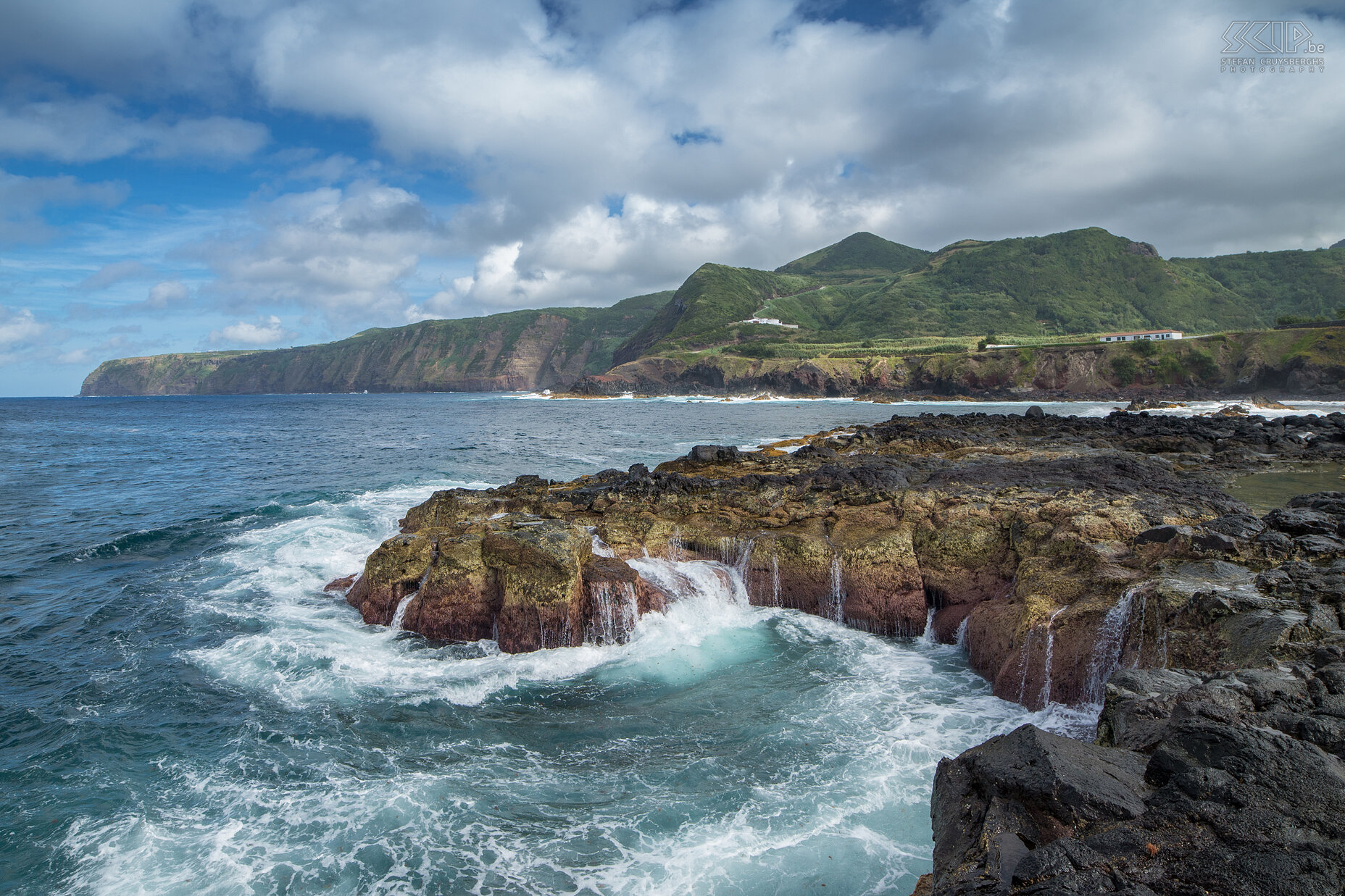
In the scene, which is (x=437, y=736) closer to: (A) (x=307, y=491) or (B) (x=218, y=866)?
(B) (x=218, y=866)

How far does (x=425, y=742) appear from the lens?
1073 cm

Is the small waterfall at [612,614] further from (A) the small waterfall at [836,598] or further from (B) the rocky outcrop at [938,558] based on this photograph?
(A) the small waterfall at [836,598]

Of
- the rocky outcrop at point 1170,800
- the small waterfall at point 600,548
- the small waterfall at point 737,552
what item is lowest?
the small waterfall at point 737,552

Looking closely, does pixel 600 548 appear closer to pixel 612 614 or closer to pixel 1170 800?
pixel 612 614

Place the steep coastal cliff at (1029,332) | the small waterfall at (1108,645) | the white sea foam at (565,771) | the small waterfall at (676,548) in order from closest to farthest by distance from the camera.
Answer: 1. the white sea foam at (565,771)
2. the small waterfall at (1108,645)
3. the small waterfall at (676,548)
4. the steep coastal cliff at (1029,332)

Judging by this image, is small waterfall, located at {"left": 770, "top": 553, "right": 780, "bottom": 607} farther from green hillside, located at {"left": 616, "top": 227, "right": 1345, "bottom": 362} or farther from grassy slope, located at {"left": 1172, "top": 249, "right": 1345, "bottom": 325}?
grassy slope, located at {"left": 1172, "top": 249, "right": 1345, "bottom": 325}

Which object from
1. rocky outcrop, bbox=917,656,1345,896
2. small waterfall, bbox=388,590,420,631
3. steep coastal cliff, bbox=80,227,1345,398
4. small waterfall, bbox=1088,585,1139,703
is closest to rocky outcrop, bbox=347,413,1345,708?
small waterfall, bbox=1088,585,1139,703

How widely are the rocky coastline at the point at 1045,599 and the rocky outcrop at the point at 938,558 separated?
5 centimetres

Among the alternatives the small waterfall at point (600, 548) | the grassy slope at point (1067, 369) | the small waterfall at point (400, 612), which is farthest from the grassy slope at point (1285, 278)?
the small waterfall at point (400, 612)

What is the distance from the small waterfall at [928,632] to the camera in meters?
14.4

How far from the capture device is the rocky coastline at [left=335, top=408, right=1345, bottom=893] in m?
4.88

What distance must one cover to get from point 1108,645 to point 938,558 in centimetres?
464

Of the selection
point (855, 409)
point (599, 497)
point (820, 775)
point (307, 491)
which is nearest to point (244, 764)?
point (820, 775)

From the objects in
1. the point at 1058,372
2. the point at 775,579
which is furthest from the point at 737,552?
the point at 1058,372
